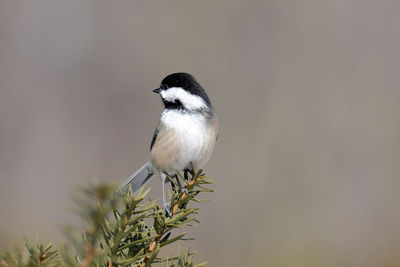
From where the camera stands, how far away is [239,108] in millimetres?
6441

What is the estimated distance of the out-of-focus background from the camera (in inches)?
215

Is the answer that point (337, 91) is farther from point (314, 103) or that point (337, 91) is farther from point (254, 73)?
point (254, 73)

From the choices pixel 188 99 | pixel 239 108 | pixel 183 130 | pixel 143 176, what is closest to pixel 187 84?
pixel 188 99

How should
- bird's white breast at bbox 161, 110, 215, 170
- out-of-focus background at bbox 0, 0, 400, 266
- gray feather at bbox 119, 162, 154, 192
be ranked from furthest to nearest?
out-of-focus background at bbox 0, 0, 400, 266 < gray feather at bbox 119, 162, 154, 192 < bird's white breast at bbox 161, 110, 215, 170

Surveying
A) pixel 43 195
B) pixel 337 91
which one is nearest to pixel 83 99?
pixel 43 195

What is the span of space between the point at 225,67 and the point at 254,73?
443mm

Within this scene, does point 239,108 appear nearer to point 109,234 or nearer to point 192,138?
point 192,138

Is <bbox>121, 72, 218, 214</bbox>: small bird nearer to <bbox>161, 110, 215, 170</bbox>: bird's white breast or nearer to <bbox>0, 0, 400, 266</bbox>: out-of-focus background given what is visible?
<bbox>161, 110, 215, 170</bbox>: bird's white breast

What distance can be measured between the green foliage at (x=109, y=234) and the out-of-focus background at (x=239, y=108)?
3.93m

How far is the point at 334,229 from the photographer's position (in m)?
5.41

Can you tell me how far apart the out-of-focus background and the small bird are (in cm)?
274

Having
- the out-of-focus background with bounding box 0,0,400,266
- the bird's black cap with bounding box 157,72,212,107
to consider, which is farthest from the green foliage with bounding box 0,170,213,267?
the out-of-focus background with bounding box 0,0,400,266

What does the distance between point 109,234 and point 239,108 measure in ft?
18.5

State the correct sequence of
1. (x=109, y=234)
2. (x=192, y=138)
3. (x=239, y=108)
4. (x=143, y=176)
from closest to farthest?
(x=109, y=234) < (x=192, y=138) < (x=143, y=176) < (x=239, y=108)
